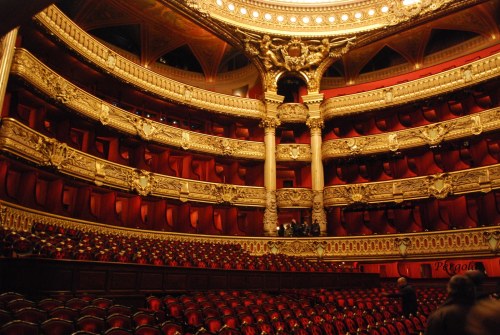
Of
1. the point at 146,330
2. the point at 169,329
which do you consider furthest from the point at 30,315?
the point at 169,329

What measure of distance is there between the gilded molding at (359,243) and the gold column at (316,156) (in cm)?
77

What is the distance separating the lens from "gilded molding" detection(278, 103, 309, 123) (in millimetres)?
12805

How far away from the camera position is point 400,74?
44.0 feet

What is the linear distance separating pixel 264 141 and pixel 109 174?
208 inches

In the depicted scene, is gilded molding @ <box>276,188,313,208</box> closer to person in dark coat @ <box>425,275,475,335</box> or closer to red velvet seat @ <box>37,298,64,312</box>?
red velvet seat @ <box>37,298,64,312</box>

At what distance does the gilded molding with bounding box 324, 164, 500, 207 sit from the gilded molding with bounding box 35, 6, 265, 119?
368 centimetres

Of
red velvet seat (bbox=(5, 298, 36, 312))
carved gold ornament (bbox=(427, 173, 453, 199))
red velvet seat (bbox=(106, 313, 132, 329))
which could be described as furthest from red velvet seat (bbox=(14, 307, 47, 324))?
carved gold ornament (bbox=(427, 173, 453, 199))

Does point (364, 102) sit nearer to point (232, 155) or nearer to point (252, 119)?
point (252, 119)

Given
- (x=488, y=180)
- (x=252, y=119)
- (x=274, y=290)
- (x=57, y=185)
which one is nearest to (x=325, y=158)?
(x=252, y=119)

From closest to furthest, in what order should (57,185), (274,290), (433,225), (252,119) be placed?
1. (274,290)
2. (57,185)
3. (433,225)
4. (252,119)

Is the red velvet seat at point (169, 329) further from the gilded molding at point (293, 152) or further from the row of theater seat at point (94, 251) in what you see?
the gilded molding at point (293, 152)

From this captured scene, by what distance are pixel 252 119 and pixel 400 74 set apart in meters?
→ 5.41

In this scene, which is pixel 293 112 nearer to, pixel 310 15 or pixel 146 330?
pixel 310 15

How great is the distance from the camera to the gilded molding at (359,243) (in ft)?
29.0
